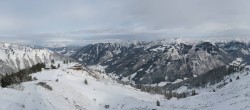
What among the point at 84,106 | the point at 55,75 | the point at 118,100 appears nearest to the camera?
the point at 84,106

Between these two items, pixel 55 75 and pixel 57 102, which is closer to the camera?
pixel 57 102

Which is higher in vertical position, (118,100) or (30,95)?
(30,95)

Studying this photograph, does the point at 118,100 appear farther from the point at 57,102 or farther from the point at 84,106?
the point at 57,102

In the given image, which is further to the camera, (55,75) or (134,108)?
(55,75)

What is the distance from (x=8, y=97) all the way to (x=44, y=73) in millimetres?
74227

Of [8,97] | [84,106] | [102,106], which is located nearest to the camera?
[8,97]

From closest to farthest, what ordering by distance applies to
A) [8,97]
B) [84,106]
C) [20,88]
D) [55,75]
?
1. [8,97]
2. [20,88]
3. [84,106]
4. [55,75]

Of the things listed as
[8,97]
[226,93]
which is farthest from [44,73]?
[226,93]

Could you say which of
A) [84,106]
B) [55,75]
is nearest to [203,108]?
[84,106]

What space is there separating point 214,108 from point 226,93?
13500 millimetres

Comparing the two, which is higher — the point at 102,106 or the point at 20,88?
the point at 20,88

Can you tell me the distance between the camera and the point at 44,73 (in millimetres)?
141875

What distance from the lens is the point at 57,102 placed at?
74.4 m

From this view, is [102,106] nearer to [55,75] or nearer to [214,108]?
[214,108]
